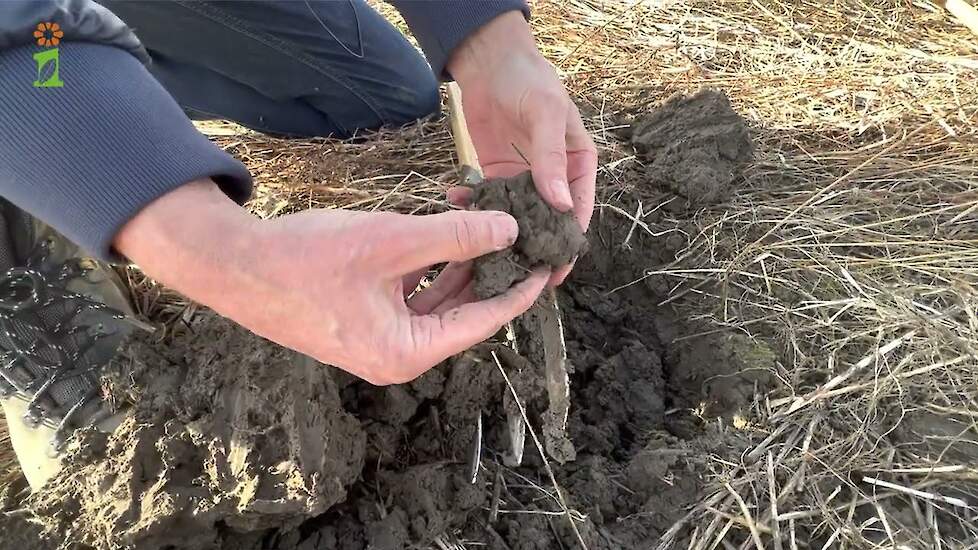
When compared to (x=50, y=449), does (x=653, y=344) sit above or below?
below

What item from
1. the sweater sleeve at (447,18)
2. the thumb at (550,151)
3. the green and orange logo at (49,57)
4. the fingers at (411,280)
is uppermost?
the green and orange logo at (49,57)

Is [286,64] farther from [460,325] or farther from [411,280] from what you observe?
[460,325]

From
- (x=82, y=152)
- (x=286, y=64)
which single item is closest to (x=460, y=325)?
(x=82, y=152)

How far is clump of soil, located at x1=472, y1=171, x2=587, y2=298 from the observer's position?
119 cm

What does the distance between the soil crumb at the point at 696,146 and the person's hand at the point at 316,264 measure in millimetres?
1001

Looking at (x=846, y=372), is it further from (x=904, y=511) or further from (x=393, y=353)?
(x=393, y=353)

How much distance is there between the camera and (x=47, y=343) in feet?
4.62

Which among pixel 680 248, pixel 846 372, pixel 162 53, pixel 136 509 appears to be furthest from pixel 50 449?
pixel 846 372

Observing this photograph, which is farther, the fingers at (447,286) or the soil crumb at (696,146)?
the soil crumb at (696,146)

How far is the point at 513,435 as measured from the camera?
1.48 meters

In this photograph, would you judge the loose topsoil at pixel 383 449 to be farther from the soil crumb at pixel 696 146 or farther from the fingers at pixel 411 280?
the soil crumb at pixel 696 146

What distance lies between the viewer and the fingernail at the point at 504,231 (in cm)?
108

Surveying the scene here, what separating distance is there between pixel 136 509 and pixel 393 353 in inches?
24.4

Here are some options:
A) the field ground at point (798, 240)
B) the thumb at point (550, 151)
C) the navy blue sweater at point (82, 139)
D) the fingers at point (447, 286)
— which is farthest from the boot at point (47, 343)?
the thumb at point (550, 151)
